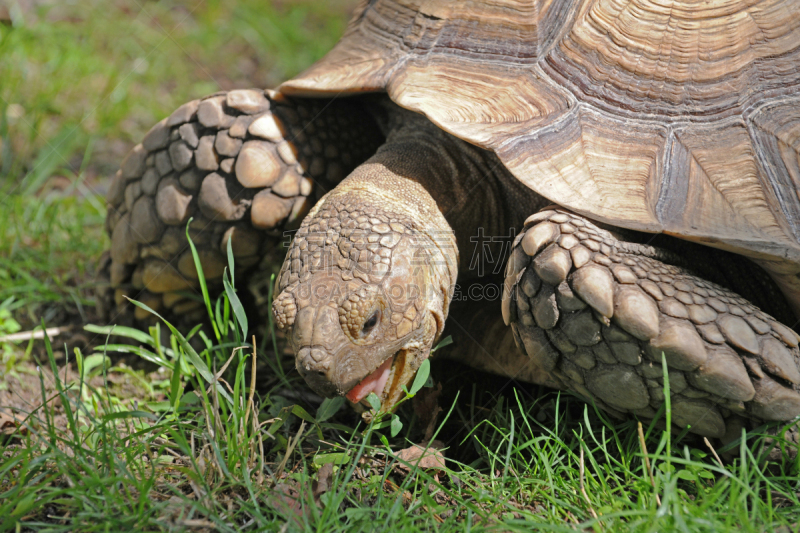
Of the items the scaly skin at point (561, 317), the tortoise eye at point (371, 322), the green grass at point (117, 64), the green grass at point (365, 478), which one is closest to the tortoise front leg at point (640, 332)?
the scaly skin at point (561, 317)

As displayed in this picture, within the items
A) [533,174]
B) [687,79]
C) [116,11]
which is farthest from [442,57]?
[116,11]

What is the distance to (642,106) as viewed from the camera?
1.96 m

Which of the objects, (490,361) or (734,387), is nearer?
(734,387)

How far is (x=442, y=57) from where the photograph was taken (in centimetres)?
224

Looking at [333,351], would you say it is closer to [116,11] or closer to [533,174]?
[533,174]

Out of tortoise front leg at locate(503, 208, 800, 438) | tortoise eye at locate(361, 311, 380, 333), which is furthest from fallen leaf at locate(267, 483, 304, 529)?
tortoise front leg at locate(503, 208, 800, 438)

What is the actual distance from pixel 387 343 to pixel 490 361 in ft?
1.76

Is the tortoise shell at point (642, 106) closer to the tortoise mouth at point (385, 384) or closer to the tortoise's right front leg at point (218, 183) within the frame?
the tortoise's right front leg at point (218, 183)

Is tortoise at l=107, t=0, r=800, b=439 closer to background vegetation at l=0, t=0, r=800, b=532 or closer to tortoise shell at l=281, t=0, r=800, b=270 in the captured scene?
tortoise shell at l=281, t=0, r=800, b=270

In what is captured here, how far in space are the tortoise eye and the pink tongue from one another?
0.16m

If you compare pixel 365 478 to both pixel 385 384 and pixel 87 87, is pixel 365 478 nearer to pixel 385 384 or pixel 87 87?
pixel 385 384

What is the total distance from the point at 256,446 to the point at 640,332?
1.24 meters

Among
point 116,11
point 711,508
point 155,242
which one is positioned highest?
point 116,11

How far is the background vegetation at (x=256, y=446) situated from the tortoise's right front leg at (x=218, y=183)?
32 centimetres
